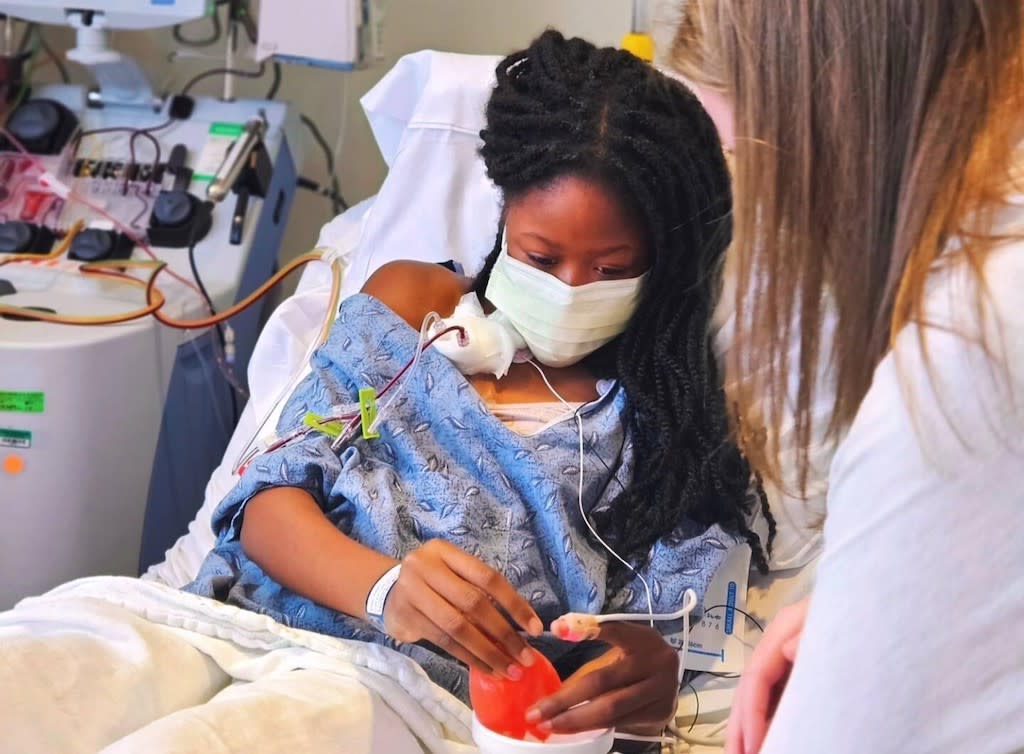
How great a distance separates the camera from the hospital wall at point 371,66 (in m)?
2.09

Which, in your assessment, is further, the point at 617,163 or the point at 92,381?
the point at 92,381

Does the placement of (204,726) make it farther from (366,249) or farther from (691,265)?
(366,249)

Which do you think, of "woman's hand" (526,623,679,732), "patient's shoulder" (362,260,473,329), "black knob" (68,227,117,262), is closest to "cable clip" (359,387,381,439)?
"patient's shoulder" (362,260,473,329)

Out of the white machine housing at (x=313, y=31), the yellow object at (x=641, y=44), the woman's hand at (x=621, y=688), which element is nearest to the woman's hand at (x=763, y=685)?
the woman's hand at (x=621, y=688)

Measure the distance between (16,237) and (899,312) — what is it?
1.54 m

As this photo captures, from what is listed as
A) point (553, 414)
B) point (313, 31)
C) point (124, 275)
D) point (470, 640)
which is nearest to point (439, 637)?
point (470, 640)

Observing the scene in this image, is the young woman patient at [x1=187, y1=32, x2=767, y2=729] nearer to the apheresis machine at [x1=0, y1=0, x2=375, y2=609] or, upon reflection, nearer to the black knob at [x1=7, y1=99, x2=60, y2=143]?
A: the apheresis machine at [x1=0, y1=0, x2=375, y2=609]

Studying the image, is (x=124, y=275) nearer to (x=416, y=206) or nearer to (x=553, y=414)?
(x=416, y=206)

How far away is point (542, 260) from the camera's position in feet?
4.11

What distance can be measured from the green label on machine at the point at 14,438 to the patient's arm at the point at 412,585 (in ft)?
1.72

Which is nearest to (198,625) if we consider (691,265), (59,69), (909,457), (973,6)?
(691,265)

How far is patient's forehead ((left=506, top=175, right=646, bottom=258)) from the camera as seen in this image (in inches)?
48.0

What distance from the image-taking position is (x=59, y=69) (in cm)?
234

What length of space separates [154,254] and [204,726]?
3.44 ft
